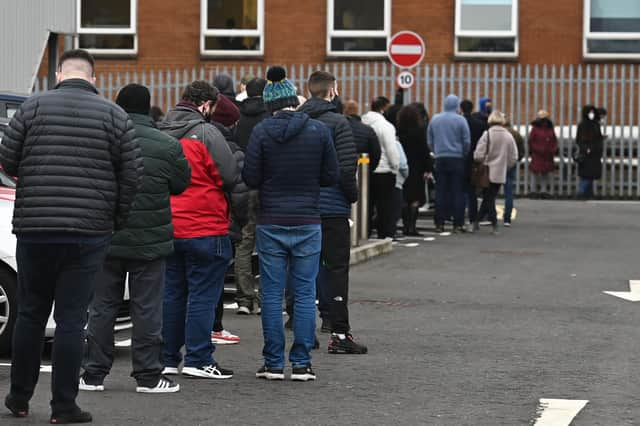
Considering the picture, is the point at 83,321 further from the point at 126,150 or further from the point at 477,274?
the point at 477,274

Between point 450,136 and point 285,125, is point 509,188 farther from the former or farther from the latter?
point 285,125

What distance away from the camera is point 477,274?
1669cm

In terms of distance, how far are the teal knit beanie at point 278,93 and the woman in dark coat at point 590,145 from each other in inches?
796

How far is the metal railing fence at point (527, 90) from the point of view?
3066 cm

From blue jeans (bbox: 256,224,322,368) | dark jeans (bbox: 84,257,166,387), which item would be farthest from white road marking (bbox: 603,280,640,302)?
dark jeans (bbox: 84,257,166,387)

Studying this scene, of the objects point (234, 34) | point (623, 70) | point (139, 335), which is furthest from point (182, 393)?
point (234, 34)

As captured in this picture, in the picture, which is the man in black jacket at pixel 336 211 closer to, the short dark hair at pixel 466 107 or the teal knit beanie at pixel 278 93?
the teal knit beanie at pixel 278 93

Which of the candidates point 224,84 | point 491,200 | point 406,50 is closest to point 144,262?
point 224,84

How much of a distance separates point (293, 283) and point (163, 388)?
1165 millimetres

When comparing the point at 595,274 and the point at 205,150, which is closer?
the point at 205,150

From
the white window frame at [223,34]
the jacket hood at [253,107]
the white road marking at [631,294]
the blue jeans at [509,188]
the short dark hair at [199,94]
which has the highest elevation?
the white window frame at [223,34]

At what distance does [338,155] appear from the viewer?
10875mm

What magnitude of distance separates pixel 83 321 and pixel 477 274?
29.8 ft

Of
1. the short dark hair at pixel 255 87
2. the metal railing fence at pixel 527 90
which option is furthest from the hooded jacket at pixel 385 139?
the metal railing fence at pixel 527 90
